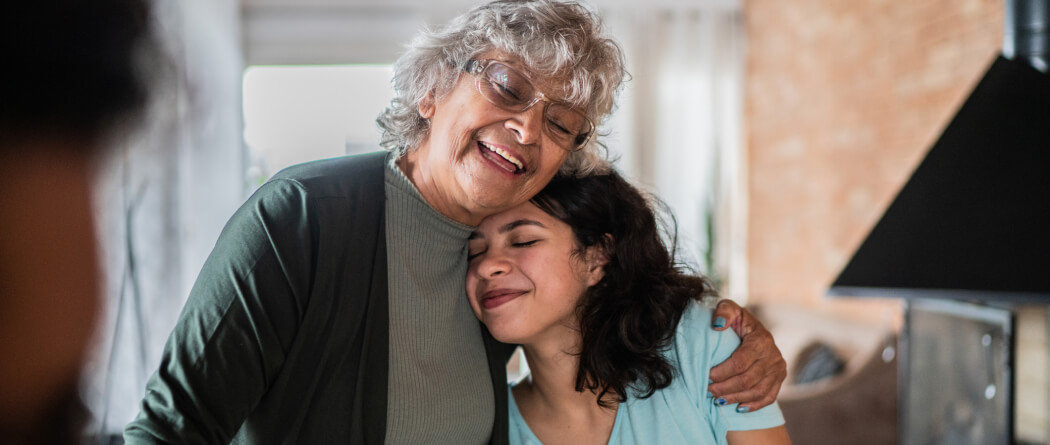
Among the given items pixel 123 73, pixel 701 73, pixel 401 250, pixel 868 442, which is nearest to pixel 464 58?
pixel 401 250

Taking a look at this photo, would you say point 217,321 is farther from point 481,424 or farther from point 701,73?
point 701,73

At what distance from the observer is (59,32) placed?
1.27 feet

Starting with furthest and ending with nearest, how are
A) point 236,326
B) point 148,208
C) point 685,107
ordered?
point 685,107, point 236,326, point 148,208

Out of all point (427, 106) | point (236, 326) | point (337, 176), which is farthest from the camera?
point (427, 106)

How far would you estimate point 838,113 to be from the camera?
407 cm

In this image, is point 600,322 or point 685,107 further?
point 685,107

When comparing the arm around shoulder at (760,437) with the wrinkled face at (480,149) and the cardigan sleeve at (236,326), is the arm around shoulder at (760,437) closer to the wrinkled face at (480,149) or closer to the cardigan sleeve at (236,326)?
the wrinkled face at (480,149)

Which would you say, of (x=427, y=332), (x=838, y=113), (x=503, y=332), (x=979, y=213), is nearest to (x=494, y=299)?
(x=503, y=332)

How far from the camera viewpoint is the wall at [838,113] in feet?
10.2

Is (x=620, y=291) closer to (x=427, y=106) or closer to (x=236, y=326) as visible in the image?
(x=427, y=106)

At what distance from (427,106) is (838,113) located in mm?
3385

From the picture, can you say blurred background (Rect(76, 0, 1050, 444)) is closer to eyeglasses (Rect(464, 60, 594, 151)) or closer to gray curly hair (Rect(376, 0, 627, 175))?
gray curly hair (Rect(376, 0, 627, 175))

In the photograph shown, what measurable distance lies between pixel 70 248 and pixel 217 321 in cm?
52

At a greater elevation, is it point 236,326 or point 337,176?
point 337,176
